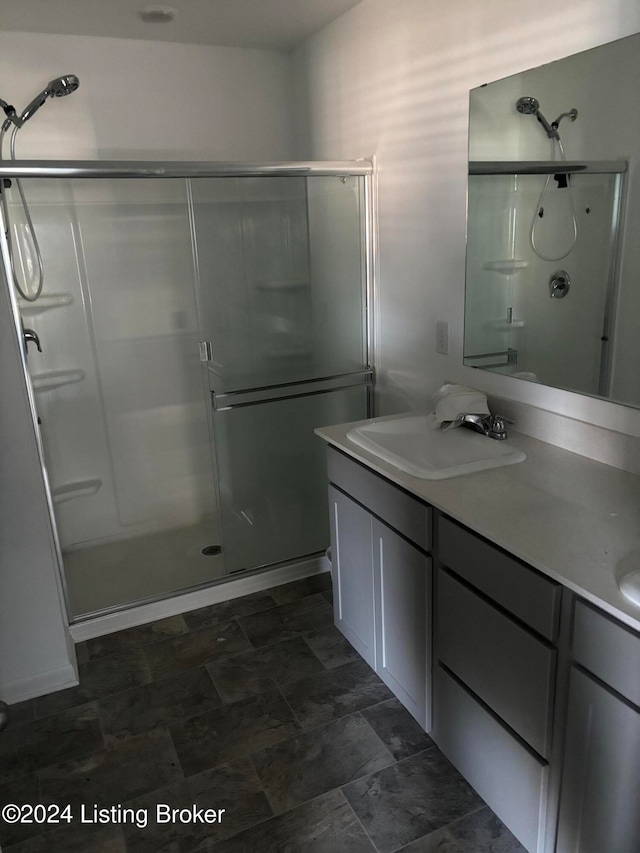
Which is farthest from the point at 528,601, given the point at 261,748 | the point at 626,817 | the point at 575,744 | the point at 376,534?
the point at 261,748

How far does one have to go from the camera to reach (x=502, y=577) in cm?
150

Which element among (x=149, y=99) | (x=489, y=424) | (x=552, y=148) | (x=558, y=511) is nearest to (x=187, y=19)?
(x=149, y=99)

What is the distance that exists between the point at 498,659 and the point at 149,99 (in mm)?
2889

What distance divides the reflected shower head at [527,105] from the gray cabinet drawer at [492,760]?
5.45 ft

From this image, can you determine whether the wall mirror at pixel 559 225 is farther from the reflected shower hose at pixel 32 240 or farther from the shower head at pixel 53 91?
the reflected shower hose at pixel 32 240

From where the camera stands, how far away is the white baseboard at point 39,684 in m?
2.34

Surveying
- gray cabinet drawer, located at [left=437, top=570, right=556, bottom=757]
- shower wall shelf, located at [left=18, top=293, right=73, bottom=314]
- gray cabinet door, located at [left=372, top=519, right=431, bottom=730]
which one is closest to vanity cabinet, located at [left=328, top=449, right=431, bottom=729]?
gray cabinet door, located at [left=372, top=519, right=431, bottom=730]

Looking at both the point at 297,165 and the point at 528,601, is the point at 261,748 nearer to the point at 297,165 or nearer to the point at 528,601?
the point at 528,601

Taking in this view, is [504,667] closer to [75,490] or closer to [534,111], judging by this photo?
[534,111]

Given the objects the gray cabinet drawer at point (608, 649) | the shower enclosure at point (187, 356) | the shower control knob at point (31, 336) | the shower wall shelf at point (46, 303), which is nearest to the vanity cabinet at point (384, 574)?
the gray cabinet drawer at point (608, 649)

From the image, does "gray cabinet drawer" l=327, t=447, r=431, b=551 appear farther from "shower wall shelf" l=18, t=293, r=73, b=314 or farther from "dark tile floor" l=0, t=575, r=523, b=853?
"shower wall shelf" l=18, t=293, r=73, b=314

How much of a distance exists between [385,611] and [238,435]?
3.66 ft

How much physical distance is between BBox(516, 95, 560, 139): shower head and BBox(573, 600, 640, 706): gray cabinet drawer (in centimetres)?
135

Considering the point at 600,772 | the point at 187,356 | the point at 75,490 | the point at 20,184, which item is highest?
the point at 20,184
